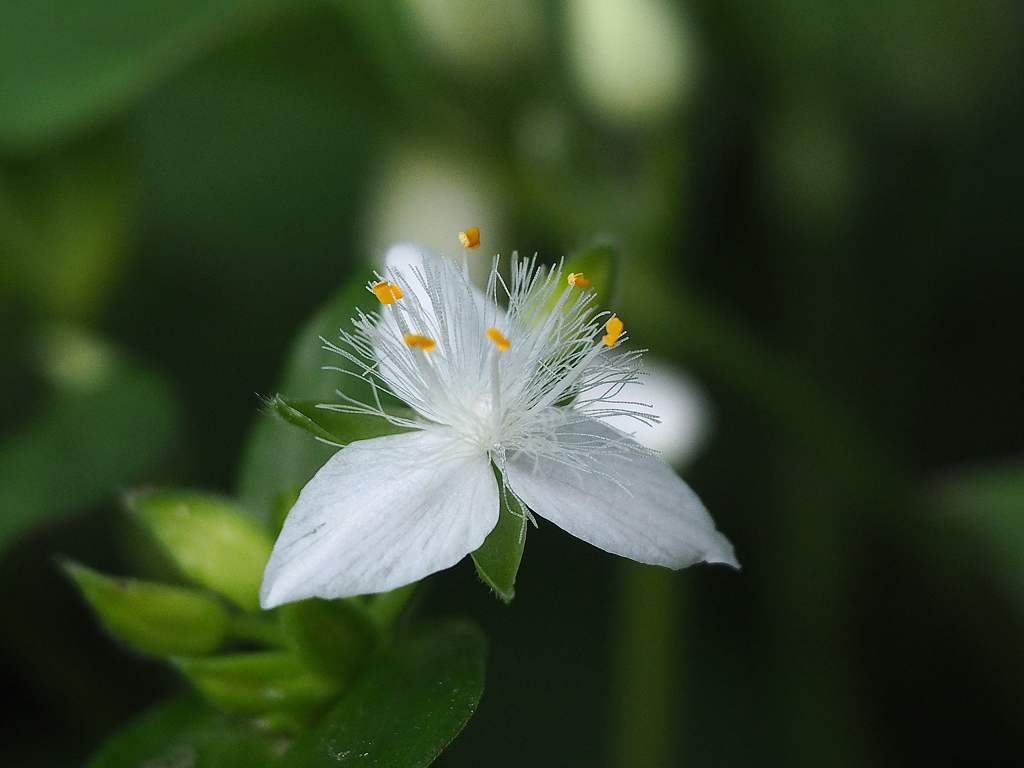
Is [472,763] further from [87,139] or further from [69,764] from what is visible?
[87,139]

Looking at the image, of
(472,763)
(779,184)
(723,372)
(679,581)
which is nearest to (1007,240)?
(779,184)

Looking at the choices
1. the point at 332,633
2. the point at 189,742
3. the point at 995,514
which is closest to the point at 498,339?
the point at 332,633

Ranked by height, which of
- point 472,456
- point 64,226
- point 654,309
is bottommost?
point 472,456

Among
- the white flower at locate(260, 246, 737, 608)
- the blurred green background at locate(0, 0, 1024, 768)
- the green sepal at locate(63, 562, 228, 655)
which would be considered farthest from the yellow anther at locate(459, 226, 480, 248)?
the blurred green background at locate(0, 0, 1024, 768)

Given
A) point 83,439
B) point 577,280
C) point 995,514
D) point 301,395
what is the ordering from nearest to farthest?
point 577,280
point 301,395
point 83,439
point 995,514

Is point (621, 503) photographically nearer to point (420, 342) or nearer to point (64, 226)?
point (420, 342)

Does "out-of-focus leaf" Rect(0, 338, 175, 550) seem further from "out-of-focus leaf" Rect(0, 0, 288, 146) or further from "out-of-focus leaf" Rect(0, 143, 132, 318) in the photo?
"out-of-focus leaf" Rect(0, 0, 288, 146)

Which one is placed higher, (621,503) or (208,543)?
(621,503)
